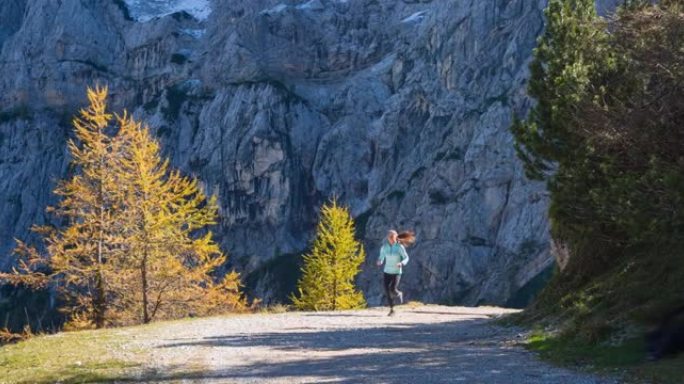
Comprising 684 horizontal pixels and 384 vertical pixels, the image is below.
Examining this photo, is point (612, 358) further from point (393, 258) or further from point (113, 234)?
point (113, 234)

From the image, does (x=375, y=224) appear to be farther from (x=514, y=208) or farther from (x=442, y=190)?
(x=514, y=208)

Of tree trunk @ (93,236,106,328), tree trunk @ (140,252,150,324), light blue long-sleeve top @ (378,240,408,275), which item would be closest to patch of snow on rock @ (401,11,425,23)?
tree trunk @ (140,252,150,324)

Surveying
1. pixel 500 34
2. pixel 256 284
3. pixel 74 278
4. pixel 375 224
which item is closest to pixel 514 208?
pixel 375 224

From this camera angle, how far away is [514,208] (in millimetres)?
115938

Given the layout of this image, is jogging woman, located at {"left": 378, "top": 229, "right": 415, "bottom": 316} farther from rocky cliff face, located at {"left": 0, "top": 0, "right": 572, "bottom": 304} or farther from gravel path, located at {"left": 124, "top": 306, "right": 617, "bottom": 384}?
rocky cliff face, located at {"left": 0, "top": 0, "right": 572, "bottom": 304}

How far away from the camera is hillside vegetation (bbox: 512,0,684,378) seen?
9.45m

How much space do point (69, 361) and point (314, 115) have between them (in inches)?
5709

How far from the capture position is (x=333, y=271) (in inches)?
→ 1534

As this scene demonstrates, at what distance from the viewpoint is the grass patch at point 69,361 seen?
398 inches

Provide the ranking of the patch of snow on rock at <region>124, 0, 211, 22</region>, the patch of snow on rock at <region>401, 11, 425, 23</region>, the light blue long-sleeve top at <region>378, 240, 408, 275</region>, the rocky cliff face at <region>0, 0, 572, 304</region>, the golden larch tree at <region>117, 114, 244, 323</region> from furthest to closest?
the patch of snow on rock at <region>124, 0, 211, 22</region> < the patch of snow on rock at <region>401, 11, 425, 23</region> < the rocky cliff face at <region>0, 0, 572, 304</region> < the golden larch tree at <region>117, 114, 244, 323</region> < the light blue long-sleeve top at <region>378, 240, 408, 275</region>

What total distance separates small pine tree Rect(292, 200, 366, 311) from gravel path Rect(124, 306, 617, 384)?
69.0 feet

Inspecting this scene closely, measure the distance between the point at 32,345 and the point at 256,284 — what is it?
417 ft

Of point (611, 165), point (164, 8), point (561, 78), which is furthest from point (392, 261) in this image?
point (164, 8)

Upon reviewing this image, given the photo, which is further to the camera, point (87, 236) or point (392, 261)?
point (87, 236)
